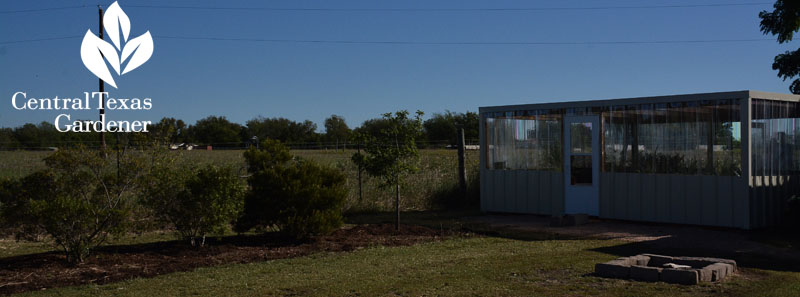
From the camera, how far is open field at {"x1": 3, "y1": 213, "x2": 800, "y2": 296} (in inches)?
270

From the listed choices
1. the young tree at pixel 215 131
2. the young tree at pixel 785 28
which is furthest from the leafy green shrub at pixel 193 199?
the young tree at pixel 215 131

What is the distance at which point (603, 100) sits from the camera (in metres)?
13.0

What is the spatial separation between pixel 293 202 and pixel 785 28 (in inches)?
525

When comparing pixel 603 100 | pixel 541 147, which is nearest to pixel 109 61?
pixel 541 147

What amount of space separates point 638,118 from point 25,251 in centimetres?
1054

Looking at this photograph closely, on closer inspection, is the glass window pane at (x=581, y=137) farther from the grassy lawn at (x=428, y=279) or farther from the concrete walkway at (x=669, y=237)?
the grassy lawn at (x=428, y=279)

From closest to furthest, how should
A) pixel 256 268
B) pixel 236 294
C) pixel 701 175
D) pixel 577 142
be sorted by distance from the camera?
pixel 236 294 < pixel 256 268 < pixel 701 175 < pixel 577 142

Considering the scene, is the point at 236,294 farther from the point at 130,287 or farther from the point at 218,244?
the point at 218,244

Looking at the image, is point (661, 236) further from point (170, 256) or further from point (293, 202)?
point (170, 256)

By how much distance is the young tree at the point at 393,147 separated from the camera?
460 inches

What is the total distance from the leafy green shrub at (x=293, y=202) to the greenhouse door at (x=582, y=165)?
16.7 ft

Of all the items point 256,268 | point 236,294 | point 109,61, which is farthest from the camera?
point 109,61

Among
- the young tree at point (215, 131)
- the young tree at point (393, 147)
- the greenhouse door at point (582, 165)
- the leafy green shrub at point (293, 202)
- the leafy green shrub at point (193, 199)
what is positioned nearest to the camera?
the leafy green shrub at point (193, 199)

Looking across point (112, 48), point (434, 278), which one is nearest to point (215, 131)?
point (112, 48)
